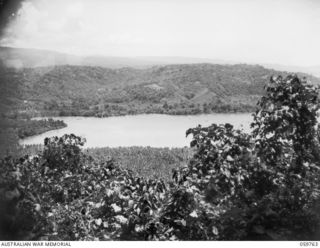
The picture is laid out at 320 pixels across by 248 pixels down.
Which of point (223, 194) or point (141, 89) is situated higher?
point (141, 89)

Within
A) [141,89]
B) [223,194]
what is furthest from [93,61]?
[223,194]

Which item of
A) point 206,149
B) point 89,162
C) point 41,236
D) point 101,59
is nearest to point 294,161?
point 206,149

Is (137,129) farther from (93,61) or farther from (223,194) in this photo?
(223,194)

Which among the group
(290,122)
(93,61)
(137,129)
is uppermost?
(93,61)

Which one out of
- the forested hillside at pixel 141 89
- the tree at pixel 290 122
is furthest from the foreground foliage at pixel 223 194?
the forested hillside at pixel 141 89

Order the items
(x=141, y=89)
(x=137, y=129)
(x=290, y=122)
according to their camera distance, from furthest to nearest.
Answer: (x=141, y=89)
(x=137, y=129)
(x=290, y=122)

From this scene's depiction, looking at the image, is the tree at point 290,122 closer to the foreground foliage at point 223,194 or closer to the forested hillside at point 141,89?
the foreground foliage at point 223,194

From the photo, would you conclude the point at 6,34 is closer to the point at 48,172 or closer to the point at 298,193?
the point at 48,172
